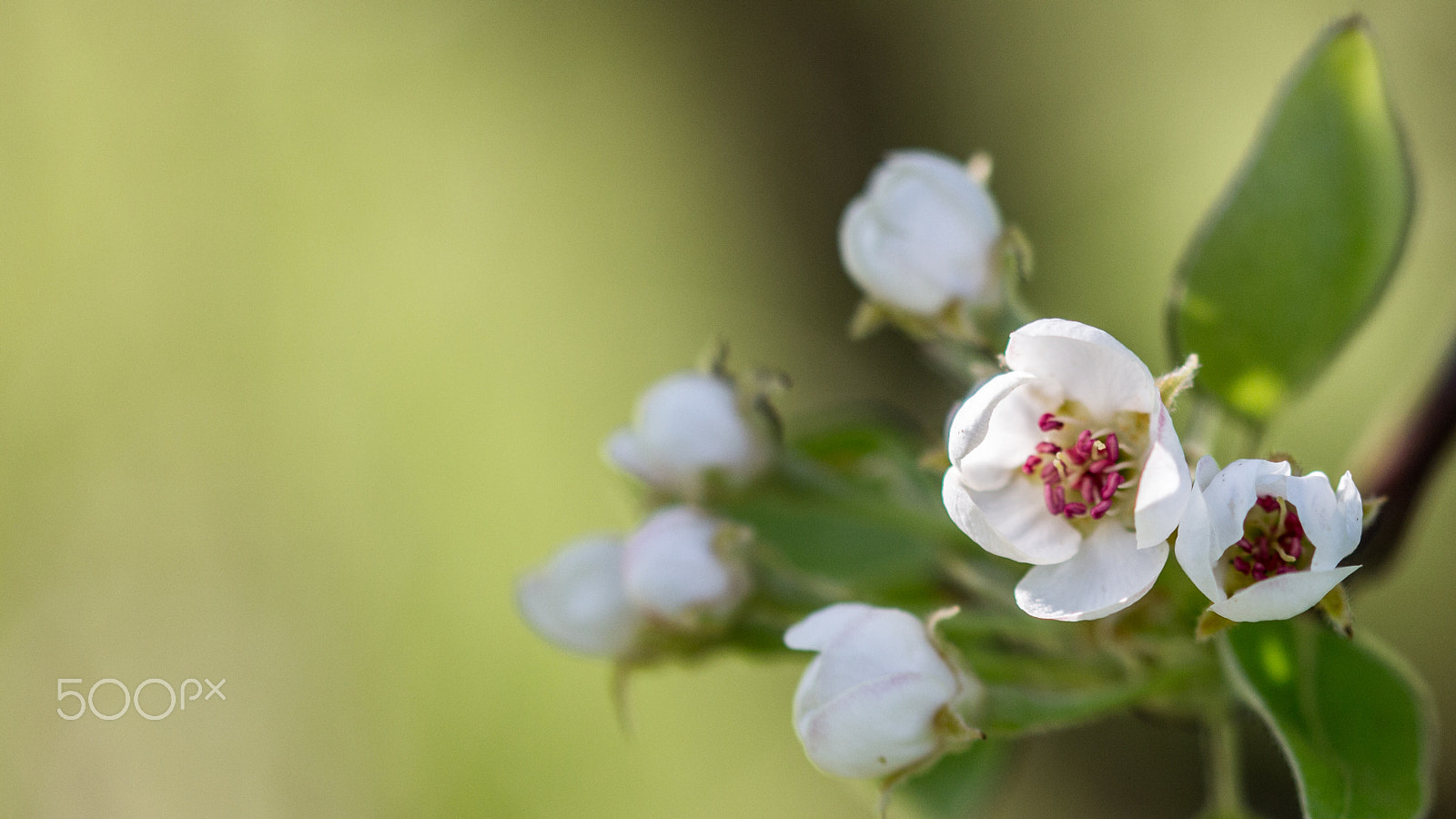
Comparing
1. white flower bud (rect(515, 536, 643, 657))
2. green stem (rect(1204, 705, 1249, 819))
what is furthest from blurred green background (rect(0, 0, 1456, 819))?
white flower bud (rect(515, 536, 643, 657))

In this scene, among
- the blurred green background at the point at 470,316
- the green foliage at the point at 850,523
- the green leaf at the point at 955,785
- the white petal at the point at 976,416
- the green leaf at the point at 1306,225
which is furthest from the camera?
the blurred green background at the point at 470,316

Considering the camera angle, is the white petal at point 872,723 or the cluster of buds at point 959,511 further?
the white petal at point 872,723

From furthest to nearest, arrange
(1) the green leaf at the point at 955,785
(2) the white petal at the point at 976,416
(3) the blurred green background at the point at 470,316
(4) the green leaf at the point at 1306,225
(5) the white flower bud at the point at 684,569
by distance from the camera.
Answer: (3) the blurred green background at the point at 470,316, (1) the green leaf at the point at 955,785, (5) the white flower bud at the point at 684,569, (4) the green leaf at the point at 1306,225, (2) the white petal at the point at 976,416

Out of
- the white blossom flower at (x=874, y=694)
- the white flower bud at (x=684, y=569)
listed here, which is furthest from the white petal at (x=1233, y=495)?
the white flower bud at (x=684, y=569)

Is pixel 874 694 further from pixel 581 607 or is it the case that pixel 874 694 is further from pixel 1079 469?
pixel 581 607

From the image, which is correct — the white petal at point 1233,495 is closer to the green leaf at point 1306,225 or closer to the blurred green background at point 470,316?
the green leaf at point 1306,225

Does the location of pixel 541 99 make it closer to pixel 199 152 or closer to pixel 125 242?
pixel 199 152
